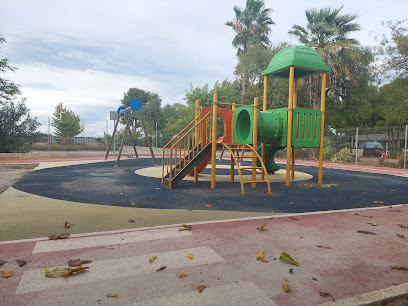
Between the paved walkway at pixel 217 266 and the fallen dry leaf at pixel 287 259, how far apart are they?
6 centimetres

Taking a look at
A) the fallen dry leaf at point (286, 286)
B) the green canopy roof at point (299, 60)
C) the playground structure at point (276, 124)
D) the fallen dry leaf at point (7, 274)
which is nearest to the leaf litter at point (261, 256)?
the fallen dry leaf at point (286, 286)

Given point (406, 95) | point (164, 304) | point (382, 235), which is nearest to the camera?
Answer: point (164, 304)

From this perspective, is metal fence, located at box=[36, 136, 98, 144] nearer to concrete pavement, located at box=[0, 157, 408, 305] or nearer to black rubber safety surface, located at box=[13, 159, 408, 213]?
black rubber safety surface, located at box=[13, 159, 408, 213]

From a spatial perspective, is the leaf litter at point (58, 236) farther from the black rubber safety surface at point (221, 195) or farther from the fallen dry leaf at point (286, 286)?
the fallen dry leaf at point (286, 286)

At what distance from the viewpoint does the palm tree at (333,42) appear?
19.6 m

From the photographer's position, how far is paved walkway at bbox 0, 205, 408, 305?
7.34 feet

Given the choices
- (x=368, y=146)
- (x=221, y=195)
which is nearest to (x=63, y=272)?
(x=221, y=195)

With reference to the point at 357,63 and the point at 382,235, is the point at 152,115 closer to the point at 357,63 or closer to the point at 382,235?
the point at 357,63

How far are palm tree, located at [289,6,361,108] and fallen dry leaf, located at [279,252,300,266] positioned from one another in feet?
62.6

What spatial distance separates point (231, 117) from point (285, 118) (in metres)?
1.65

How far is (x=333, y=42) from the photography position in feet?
67.9

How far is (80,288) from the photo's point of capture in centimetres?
233

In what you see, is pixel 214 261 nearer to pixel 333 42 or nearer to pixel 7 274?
pixel 7 274

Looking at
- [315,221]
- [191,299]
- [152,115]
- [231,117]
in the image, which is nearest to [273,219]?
[315,221]
